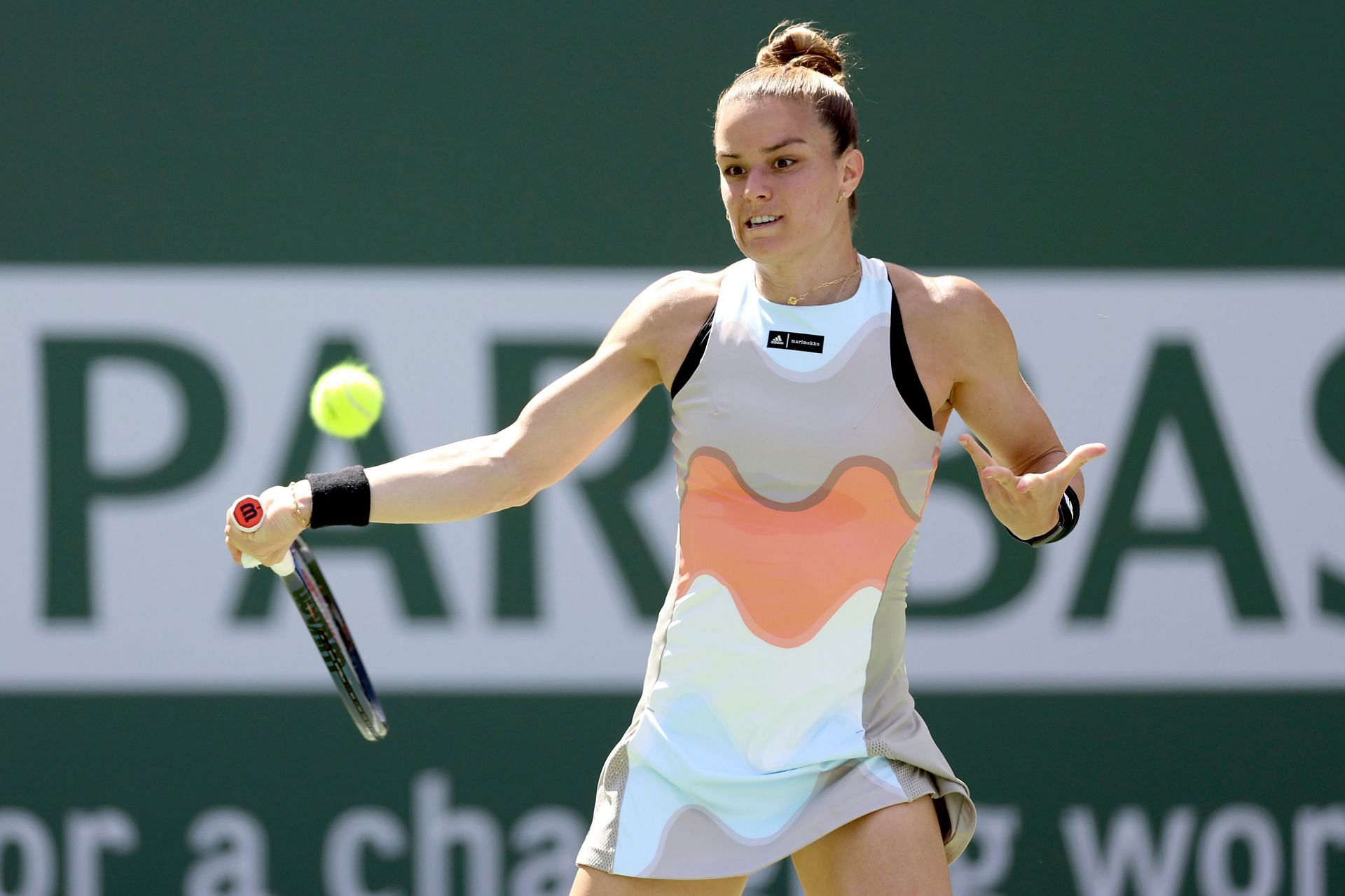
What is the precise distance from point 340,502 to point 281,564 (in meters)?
0.20

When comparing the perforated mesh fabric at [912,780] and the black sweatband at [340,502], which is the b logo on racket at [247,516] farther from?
the perforated mesh fabric at [912,780]

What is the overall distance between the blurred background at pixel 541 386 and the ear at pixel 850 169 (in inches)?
64.8

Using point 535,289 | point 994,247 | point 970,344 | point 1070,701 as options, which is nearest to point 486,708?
point 535,289

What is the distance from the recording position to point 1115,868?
4109 millimetres

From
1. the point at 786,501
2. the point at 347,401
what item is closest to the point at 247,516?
the point at 347,401

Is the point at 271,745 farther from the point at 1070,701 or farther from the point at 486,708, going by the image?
the point at 1070,701

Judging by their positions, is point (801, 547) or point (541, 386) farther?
point (541, 386)

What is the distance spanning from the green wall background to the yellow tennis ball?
1.23 m

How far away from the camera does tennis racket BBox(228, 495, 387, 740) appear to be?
272 centimetres

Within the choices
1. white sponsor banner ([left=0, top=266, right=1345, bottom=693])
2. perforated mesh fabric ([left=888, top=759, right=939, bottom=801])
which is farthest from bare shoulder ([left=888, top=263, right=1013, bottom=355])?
white sponsor banner ([left=0, top=266, right=1345, bottom=693])

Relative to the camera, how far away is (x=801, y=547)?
2.38 meters

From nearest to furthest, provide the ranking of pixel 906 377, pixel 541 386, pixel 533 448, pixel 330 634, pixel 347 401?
pixel 906 377 → pixel 533 448 → pixel 330 634 → pixel 347 401 → pixel 541 386

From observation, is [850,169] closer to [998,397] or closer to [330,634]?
[998,397]

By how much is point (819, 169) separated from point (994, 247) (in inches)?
72.0
